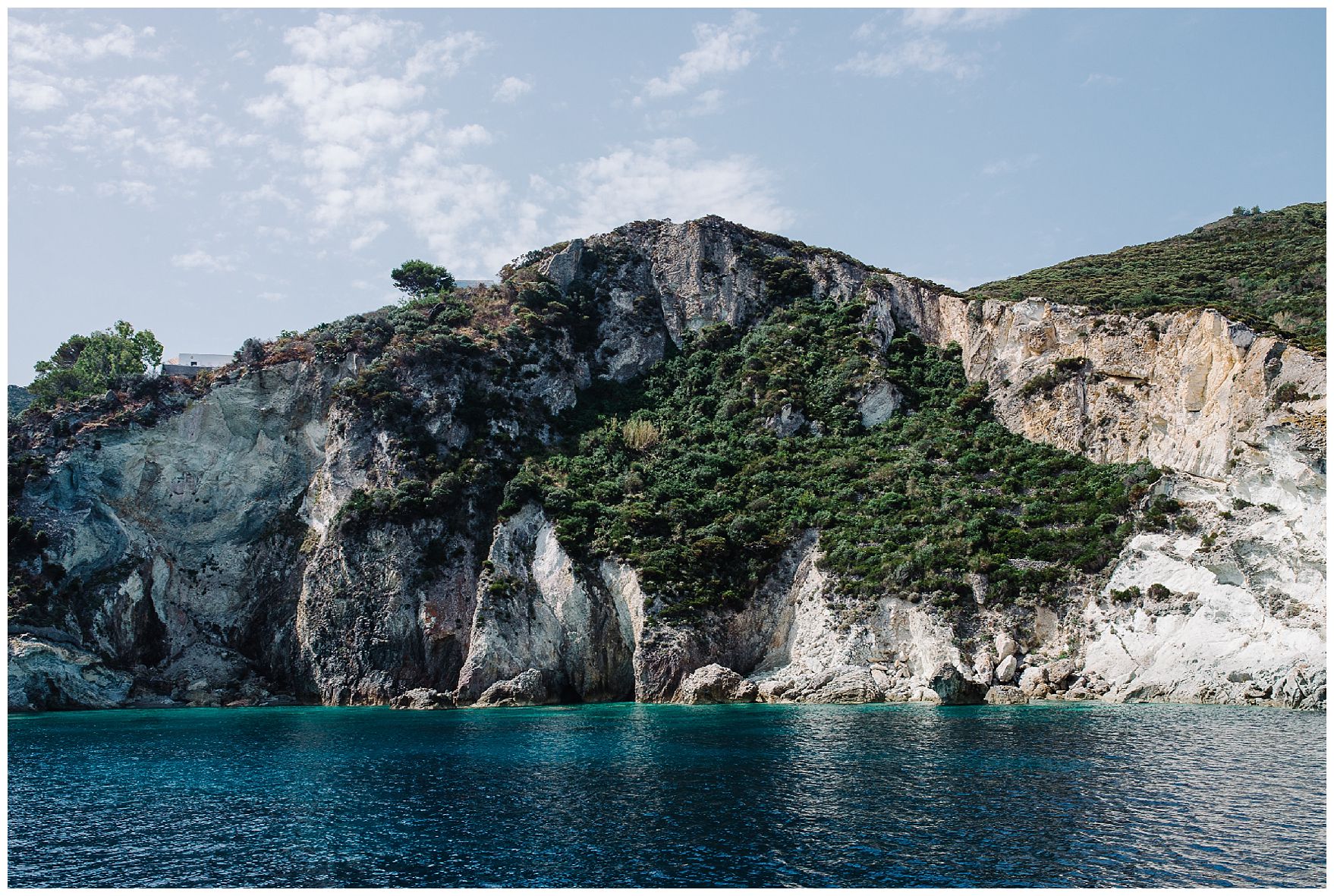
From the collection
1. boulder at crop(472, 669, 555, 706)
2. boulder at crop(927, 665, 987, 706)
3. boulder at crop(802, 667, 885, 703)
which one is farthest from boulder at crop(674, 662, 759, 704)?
boulder at crop(927, 665, 987, 706)

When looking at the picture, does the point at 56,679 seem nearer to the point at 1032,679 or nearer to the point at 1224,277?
the point at 1032,679

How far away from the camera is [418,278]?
94.3m

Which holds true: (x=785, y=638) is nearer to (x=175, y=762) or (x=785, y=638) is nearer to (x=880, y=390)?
(x=880, y=390)

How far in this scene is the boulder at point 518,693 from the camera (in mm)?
52000

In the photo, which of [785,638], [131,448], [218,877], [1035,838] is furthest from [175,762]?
[131,448]

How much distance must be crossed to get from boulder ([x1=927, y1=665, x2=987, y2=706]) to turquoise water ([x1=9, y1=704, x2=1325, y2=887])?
574cm

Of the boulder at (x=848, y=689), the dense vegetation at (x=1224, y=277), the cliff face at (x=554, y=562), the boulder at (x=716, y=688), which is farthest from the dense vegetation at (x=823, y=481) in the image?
the dense vegetation at (x=1224, y=277)

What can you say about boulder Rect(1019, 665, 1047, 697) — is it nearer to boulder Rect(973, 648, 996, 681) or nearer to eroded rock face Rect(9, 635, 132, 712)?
boulder Rect(973, 648, 996, 681)

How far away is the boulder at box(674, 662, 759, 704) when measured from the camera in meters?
48.9

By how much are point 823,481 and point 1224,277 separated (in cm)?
4306

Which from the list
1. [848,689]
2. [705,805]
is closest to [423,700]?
[848,689]

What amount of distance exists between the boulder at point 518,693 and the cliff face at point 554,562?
167 mm

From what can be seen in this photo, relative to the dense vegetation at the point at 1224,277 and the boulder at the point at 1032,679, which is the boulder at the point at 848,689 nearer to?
the boulder at the point at 1032,679

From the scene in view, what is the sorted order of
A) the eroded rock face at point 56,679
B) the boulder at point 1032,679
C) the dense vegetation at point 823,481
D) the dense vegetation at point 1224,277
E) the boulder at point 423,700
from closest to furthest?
the boulder at point 1032,679 → the dense vegetation at point 823,481 → the eroded rock face at point 56,679 → the boulder at point 423,700 → the dense vegetation at point 1224,277
